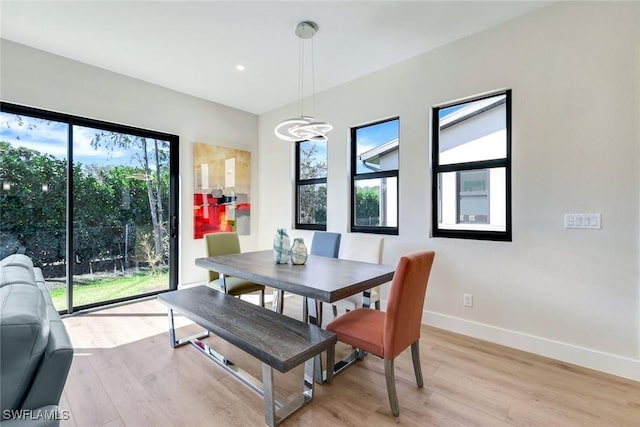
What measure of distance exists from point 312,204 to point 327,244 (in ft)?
4.04

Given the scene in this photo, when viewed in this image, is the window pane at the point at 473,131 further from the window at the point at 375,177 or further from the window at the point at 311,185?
the window at the point at 311,185

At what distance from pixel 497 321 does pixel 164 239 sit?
13.5ft

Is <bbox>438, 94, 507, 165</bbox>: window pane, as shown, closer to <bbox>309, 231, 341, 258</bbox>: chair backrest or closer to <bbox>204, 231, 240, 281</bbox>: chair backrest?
<bbox>309, 231, 341, 258</bbox>: chair backrest

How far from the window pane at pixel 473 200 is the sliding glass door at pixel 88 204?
11.7ft

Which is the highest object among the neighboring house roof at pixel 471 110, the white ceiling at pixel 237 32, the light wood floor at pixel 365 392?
the white ceiling at pixel 237 32

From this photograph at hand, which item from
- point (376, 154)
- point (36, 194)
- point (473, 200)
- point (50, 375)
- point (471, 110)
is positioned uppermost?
point (471, 110)

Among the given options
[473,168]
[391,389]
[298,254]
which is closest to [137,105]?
[298,254]

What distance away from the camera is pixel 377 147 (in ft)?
11.9

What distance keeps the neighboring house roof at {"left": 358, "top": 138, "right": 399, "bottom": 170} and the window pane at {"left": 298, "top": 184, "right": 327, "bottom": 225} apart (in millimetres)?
735

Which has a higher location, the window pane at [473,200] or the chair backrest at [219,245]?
the window pane at [473,200]

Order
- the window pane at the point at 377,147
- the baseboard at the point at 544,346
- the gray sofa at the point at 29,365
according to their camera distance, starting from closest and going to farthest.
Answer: the gray sofa at the point at 29,365 → the baseboard at the point at 544,346 → the window pane at the point at 377,147

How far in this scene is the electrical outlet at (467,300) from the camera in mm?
2781

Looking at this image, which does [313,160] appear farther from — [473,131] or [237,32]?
[473,131]

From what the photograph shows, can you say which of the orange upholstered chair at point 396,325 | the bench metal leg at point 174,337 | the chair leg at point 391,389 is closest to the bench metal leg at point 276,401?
the orange upholstered chair at point 396,325
